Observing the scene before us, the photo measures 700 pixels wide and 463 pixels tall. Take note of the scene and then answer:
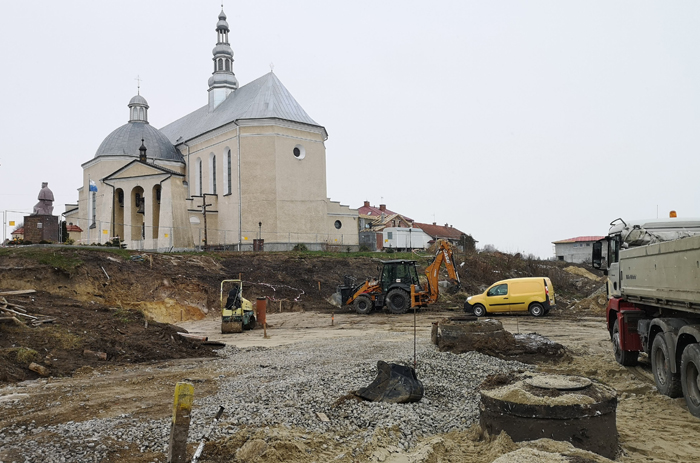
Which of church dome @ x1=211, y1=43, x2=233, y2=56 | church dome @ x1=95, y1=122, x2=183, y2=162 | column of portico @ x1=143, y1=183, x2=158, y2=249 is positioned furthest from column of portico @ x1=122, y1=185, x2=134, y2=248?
church dome @ x1=211, y1=43, x2=233, y2=56

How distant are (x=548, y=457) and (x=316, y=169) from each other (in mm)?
38615

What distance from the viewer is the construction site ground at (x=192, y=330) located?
20.6ft

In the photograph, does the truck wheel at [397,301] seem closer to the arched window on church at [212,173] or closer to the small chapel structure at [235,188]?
the small chapel structure at [235,188]

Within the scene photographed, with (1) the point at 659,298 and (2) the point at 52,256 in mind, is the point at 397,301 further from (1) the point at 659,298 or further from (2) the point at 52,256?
(1) the point at 659,298

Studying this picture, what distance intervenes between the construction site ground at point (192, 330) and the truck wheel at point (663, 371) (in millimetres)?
157

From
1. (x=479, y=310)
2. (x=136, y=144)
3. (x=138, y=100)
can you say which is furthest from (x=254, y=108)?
(x=479, y=310)

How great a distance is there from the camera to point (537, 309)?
21672mm

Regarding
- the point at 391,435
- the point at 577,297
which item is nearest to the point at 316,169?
the point at 577,297

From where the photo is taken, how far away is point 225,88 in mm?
50531

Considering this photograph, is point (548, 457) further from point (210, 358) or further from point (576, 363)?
point (210, 358)

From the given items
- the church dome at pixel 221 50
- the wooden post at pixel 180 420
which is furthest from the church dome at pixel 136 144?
the wooden post at pixel 180 420

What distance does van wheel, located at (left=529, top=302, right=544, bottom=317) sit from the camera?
21.6 m

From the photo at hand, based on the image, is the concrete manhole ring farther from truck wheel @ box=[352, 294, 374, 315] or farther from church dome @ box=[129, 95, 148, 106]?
church dome @ box=[129, 95, 148, 106]

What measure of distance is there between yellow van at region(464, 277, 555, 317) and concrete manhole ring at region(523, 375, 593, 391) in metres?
15.6
